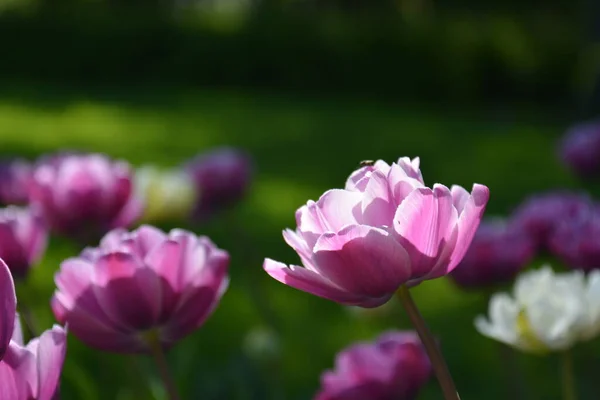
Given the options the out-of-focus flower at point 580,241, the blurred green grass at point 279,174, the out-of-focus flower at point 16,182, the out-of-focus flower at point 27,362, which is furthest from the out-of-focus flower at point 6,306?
the out-of-focus flower at point 16,182

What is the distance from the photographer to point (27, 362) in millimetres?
760

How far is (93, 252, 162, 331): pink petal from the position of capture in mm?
978

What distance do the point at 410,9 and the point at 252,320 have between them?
56.5 feet

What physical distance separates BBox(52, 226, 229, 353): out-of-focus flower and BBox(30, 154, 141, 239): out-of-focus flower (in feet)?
2.08

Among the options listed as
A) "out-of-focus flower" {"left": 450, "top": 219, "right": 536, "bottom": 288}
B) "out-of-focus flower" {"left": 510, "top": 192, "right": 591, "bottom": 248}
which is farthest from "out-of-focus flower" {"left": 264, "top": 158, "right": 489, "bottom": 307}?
"out-of-focus flower" {"left": 510, "top": 192, "right": 591, "bottom": 248}

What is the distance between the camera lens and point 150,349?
1.02 metres

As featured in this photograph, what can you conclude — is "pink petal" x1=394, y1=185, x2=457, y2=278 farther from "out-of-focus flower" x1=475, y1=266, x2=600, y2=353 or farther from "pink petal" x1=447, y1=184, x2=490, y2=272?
"out-of-focus flower" x1=475, y1=266, x2=600, y2=353

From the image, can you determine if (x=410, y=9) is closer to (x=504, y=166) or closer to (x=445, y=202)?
(x=504, y=166)

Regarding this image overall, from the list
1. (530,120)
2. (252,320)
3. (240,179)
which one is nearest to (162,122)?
(530,120)

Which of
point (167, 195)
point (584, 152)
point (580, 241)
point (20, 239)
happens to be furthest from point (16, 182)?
point (584, 152)

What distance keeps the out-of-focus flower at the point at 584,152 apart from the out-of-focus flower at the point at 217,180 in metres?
0.84

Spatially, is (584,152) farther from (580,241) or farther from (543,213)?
(580,241)

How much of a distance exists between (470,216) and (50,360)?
1.06ft

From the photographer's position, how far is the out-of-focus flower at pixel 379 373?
1.12 m
